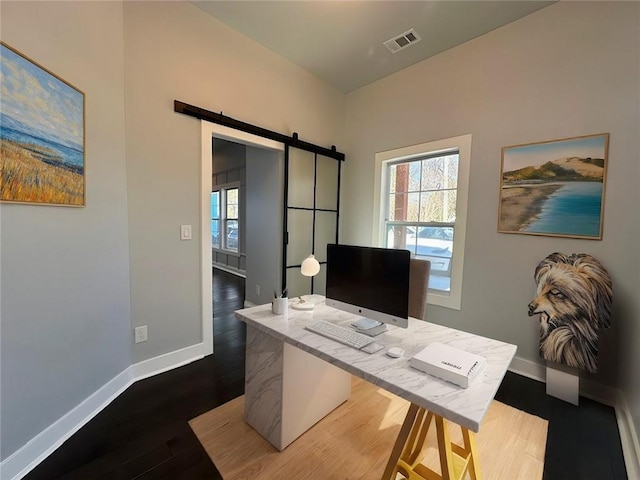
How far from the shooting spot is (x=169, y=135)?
2.20m

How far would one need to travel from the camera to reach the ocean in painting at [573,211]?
1.98 m

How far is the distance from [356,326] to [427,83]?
2727 millimetres

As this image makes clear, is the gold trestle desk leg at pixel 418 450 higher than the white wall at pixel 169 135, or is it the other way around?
the white wall at pixel 169 135

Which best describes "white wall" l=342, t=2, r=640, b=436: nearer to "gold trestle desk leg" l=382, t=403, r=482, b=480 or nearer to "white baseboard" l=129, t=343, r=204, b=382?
"gold trestle desk leg" l=382, t=403, r=482, b=480

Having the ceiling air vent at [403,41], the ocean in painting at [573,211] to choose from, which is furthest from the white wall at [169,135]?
the ocean in painting at [573,211]

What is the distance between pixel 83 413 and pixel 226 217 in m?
5.43

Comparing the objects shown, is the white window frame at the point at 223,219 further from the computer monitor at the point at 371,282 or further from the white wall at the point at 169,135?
the computer monitor at the point at 371,282

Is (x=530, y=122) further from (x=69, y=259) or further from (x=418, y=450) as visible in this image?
(x=69, y=259)

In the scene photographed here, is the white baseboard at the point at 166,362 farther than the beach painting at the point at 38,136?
Yes

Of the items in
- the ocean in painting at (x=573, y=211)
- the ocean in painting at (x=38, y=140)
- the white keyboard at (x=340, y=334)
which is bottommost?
the white keyboard at (x=340, y=334)

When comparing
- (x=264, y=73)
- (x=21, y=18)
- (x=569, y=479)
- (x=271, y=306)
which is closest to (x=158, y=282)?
(x=271, y=306)

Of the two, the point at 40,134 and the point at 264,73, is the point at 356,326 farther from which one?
the point at 264,73

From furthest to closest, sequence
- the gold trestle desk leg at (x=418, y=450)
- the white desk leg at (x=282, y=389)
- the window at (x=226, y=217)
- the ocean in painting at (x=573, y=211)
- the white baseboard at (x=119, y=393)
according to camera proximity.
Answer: the window at (x=226, y=217) < the ocean in painting at (x=573, y=211) < the white desk leg at (x=282, y=389) < the white baseboard at (x=119, y=393) < the gold trestle desk leg at (x=418, y=450)

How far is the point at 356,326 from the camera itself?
4.69 feet
